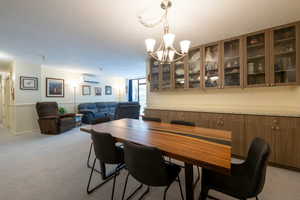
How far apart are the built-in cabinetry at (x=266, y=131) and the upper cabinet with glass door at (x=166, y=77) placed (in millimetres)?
1153

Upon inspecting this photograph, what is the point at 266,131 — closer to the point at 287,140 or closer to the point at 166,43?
the point at 287,140

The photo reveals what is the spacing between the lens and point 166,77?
384cm

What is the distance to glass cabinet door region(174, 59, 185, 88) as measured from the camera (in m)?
3.57

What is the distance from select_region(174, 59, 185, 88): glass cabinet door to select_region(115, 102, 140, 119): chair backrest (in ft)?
6.68

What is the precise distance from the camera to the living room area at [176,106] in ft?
4.32

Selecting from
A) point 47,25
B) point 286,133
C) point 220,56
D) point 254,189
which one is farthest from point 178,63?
point 254,189

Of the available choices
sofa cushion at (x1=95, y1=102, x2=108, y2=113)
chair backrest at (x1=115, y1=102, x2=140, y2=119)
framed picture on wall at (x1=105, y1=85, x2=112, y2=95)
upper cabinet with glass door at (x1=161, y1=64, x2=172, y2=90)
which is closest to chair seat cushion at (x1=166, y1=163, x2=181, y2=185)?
upper cabinet with glass door at (x1=161, y1=64, x2=172, y2=90)

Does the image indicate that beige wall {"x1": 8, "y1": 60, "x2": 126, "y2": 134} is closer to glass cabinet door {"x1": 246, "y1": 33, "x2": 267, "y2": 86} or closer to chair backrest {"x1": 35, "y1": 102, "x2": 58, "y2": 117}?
chair backrest {"x1": 35, "y1": 102, "x2": 58, "y2": 117}

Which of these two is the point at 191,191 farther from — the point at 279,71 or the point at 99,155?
the point at 279,71

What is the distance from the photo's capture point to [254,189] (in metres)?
1.11

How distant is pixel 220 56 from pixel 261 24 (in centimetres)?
81

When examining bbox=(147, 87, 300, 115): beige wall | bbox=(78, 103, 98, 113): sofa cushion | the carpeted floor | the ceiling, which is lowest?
the carpeted floor

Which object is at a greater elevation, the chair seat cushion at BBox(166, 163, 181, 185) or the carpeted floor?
the chair seat cushion at BBox(166, 163, 181, 185)

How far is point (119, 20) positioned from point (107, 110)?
5520 millimetres
